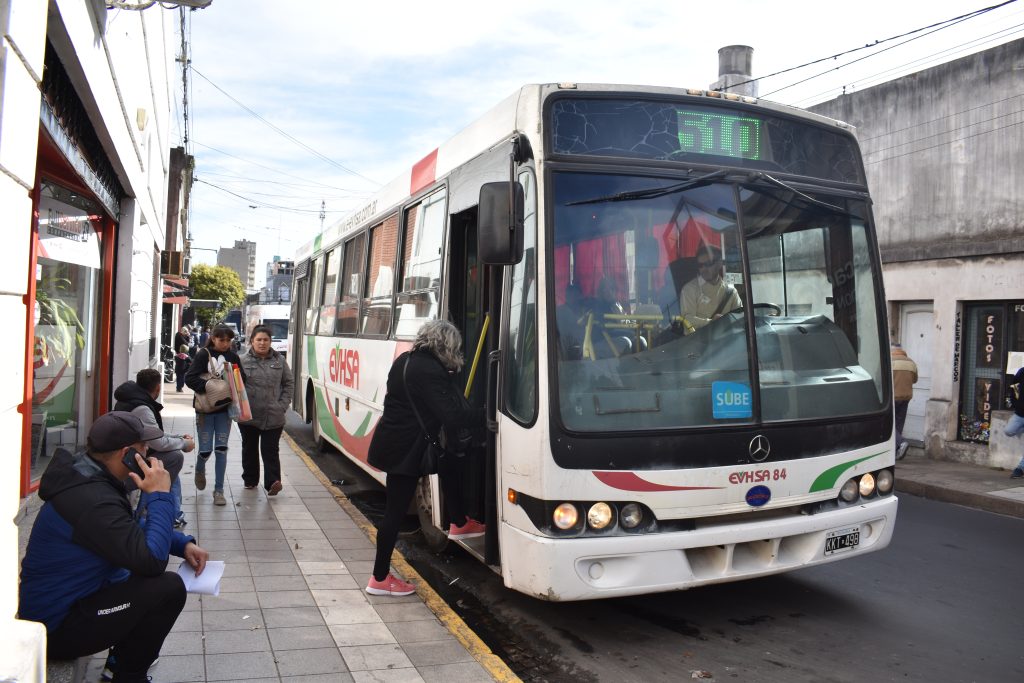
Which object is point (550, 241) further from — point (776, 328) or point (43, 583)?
point (43, 583)

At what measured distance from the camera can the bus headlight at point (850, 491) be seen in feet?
17.1

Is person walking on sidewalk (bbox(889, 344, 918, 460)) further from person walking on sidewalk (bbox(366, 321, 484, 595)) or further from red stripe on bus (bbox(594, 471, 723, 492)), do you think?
red stripe on bus (bbox(594, 471, 723, 492))

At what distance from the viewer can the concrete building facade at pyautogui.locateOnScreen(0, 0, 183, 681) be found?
2.98 m

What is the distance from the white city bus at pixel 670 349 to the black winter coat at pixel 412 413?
0.29 metres

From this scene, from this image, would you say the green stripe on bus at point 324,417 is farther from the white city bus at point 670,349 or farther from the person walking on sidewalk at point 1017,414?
the person walking on sidewalk at point 1017,414

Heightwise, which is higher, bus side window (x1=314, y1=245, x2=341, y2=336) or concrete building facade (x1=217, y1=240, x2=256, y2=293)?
concrete building facade (x1=217, y1=240, x2=256, y2=293)

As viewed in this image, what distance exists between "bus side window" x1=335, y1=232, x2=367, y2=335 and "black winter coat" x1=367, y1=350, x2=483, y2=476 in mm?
3516

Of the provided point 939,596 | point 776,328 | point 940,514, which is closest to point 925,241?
point 940,514

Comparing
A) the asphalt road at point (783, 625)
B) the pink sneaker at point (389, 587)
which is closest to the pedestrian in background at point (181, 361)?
the asphalt road at point (783, 625)

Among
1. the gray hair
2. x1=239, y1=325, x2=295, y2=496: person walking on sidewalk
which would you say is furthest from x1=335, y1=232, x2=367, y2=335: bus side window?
the gray hair

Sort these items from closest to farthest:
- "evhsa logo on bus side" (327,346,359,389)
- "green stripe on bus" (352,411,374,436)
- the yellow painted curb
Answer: the yellow painted curb
"green stripe on bus" (352,411,374,436)
"evhsa logo on bus side" (327,346,359,389)

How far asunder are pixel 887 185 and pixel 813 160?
10146 millimetres

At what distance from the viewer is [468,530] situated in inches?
223

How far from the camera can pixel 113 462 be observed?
352 cm
